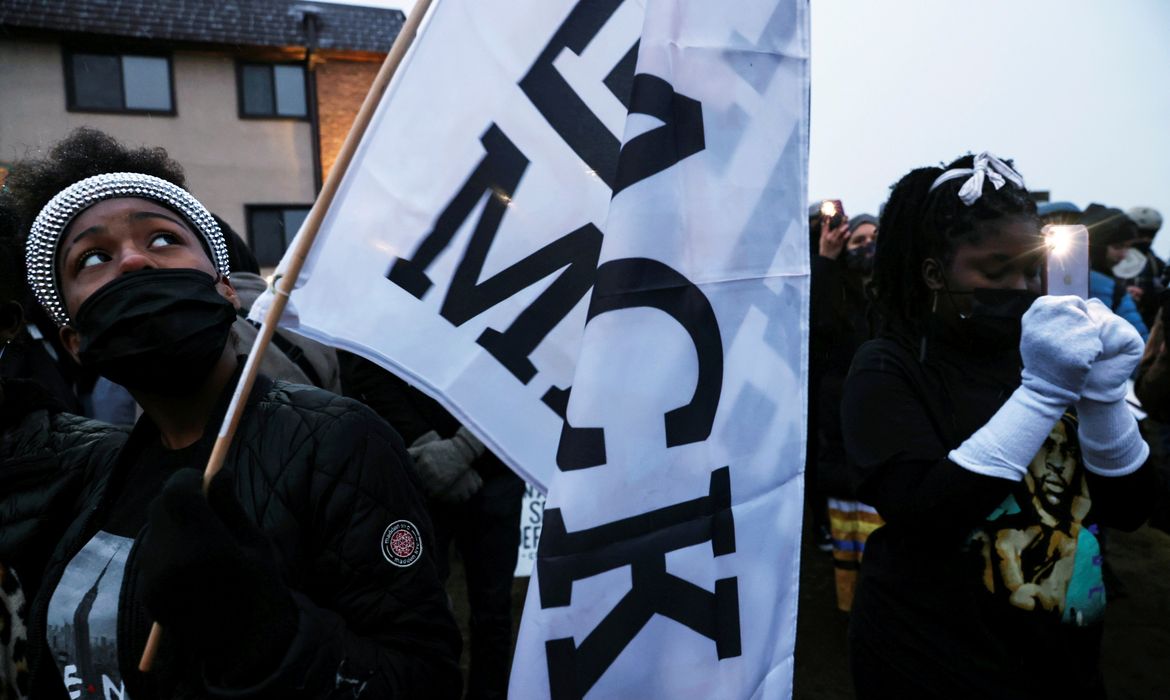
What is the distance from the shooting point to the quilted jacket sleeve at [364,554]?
1251 mm

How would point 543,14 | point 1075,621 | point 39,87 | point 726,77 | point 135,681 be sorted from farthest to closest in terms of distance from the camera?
point 39,87, point 1075,621, point 543,14, point 726,77, point 135,681

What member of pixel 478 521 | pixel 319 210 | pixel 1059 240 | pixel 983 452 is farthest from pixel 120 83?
pixel 983 452

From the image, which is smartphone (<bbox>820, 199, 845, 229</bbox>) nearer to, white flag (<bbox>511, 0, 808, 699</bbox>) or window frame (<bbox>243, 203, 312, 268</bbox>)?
white flag (<bbox>511, 0, 808, 699</bbox>)

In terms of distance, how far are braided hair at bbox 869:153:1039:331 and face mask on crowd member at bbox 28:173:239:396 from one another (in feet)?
5.37

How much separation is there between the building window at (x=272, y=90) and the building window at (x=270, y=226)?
2.01 meters

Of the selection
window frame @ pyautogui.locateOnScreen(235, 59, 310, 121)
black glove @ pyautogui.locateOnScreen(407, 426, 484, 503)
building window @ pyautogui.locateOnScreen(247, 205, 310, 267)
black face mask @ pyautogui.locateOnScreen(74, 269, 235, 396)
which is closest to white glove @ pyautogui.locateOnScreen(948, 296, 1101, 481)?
black face mask @ pyautogui.locateOnScreen(74, 269, 235, 396)

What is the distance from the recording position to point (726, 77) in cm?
143

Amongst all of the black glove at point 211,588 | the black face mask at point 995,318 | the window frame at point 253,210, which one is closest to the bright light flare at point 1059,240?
the black face mask at point 995,318

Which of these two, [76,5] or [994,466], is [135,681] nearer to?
[994,466]

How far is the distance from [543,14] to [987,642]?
1.64 m

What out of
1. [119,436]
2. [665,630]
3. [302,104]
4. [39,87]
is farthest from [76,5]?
[665,630]

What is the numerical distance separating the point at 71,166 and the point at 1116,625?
210 inches

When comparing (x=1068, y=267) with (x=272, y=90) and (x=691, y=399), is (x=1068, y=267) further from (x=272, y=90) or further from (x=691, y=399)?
(x=272, y=90)

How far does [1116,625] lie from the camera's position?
4.33 meters
